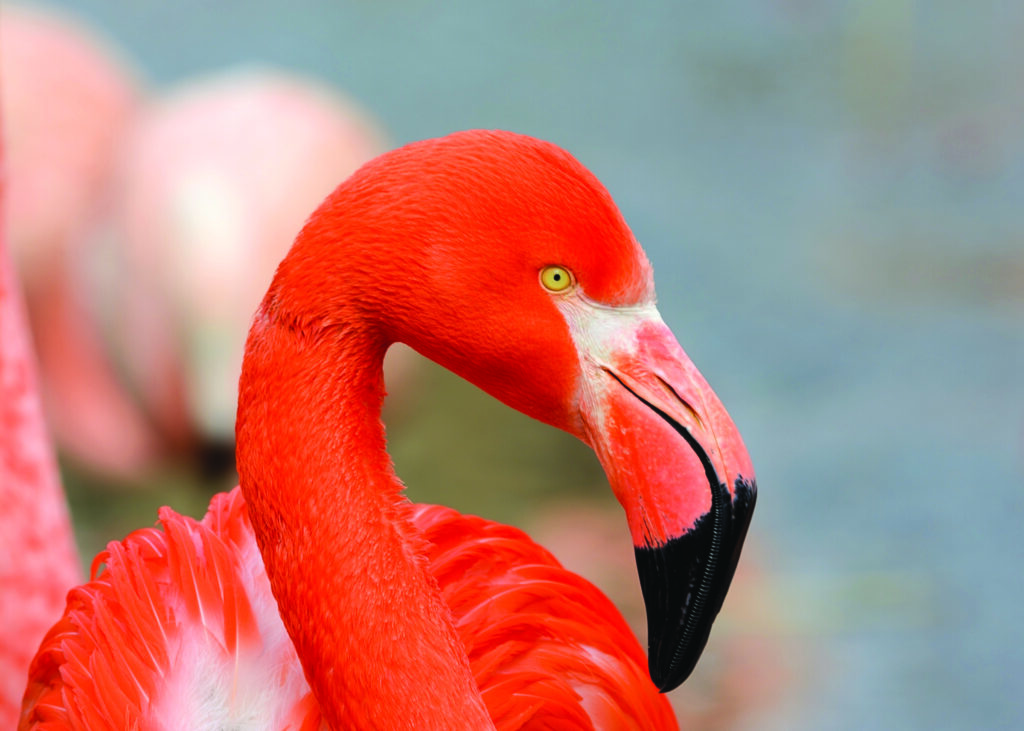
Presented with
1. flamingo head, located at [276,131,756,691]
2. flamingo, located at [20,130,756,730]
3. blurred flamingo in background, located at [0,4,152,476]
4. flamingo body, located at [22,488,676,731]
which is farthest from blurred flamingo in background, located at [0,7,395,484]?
flamingo head, located at [276,131,756,691]

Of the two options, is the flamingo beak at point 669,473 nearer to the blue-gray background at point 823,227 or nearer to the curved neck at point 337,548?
the curved neck at point 337,548

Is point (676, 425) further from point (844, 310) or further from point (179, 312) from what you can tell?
point (844, 310)

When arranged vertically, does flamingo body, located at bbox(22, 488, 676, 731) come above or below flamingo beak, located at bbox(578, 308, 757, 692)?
below

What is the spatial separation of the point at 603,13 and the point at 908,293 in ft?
9.18

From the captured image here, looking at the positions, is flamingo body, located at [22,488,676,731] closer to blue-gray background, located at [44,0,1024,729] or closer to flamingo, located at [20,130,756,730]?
flamingo, located at [20,130,756,730]

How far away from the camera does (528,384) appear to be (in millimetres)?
1193

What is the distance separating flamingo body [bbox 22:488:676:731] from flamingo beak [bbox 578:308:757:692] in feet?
0.91

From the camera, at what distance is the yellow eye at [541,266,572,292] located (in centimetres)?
116

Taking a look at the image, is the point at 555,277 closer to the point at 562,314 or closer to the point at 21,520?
the point at 562,314

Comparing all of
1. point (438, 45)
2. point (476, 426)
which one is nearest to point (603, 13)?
point (438, 45)

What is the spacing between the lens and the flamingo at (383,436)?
1136mm

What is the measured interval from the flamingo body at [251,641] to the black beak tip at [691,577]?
26 centimetres

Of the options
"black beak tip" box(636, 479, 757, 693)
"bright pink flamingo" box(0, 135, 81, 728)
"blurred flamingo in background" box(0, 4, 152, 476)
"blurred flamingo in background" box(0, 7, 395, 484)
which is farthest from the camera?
"blurred flamingo in background" box(0, 4, 152, 476)

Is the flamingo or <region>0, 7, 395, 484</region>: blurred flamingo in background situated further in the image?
<region>0, 7, 395, 484</region>: blurred flamingo in background
